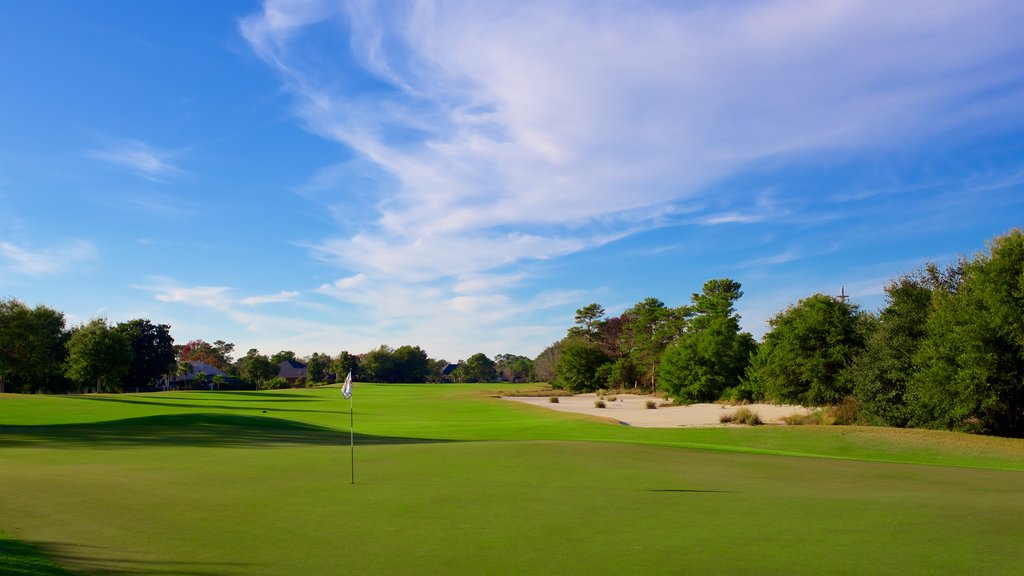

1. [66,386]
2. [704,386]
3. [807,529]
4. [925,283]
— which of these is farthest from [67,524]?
[66,386]

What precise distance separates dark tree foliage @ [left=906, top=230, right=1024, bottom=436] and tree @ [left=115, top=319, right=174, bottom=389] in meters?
92.1

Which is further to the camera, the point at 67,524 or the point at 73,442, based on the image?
the point at 73,442

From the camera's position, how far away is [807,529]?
9133 millimetres

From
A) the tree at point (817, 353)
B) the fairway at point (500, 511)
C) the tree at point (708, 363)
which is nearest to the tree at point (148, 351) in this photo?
the tree at point (708, 363)

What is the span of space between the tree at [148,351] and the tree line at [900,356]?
70851 mm

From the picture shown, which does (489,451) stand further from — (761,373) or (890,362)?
(761,373)

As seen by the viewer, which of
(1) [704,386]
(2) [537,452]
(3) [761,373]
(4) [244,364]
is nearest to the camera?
(2) [537,452]

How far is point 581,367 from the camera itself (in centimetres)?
9238

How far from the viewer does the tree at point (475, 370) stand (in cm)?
18525

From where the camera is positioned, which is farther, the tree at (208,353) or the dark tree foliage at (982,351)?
the tree at (208,353)

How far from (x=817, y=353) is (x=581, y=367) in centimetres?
5189

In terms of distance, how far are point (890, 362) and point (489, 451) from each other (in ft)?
80.6

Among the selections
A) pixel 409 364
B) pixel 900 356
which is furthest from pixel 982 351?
pixel 409 364

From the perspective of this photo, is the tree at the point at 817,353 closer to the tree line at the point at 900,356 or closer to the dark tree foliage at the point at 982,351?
the tree line at the point at 900,356
